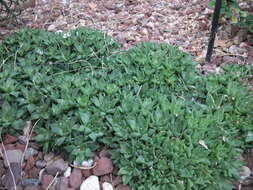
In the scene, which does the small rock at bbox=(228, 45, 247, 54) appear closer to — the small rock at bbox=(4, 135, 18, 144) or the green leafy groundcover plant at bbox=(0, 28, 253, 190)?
the green leafy groundcover plant at bbox=(0, 28, 253, 190)

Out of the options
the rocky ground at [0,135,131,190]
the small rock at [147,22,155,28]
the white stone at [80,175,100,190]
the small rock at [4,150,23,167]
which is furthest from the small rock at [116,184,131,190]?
the small rock at [147,22,155,28]

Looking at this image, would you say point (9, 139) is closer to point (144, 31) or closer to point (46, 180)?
point (46, 180)

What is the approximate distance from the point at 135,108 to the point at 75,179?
0.50 meters

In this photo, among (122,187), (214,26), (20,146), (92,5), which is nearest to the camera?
(122,187)

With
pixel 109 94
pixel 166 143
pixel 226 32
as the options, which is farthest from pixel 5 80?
pixel 226 32

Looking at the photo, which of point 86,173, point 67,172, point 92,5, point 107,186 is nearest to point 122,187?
point 107,186

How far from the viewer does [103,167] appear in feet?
5.94

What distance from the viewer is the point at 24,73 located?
2.29 metres

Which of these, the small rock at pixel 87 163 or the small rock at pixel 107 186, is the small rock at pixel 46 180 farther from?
the small rock at pixel 107 186

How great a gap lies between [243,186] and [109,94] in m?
0.93

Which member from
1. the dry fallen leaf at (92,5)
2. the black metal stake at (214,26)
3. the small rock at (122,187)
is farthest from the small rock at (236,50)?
the small rock at (122,187)

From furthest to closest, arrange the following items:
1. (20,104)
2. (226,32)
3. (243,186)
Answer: (226,32) → (20,104) → (243,186)

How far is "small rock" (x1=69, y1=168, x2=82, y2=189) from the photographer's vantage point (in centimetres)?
179

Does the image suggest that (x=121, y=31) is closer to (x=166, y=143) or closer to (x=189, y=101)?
(x=189, y=101)
